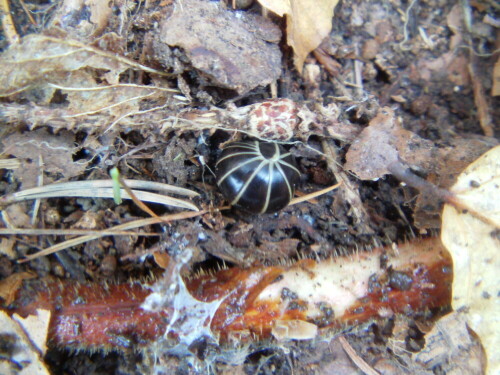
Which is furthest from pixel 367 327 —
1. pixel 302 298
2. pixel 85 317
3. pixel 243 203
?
pixel 85 317

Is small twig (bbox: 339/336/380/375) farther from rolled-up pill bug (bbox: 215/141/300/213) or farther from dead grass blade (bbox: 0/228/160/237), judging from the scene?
dead grass blade (bbox: 0/228/160/237)

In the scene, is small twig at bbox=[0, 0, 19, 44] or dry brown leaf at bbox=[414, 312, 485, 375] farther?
small twig at bbox=[0, 0, 19, 44]

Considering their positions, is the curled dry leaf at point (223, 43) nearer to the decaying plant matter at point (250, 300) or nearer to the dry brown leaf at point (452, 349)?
the decaying plant matter at point (250, 300)

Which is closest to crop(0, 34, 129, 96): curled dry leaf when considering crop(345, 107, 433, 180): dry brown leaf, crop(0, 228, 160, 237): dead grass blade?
crop(0, 228, 160, 237): dead grass blade

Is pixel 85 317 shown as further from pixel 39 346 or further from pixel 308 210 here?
pixel 308 210

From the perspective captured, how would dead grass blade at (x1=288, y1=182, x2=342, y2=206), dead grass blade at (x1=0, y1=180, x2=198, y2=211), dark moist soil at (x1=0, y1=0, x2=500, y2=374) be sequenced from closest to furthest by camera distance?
dark moist soil at (x1=0, y1=0, x2=500, y2=374) < dead grass blade at (x1=0, y1=180, x2=198, y2=211) < dead grass blade at (x1=288, y1=182, x2=342, y2=206)
